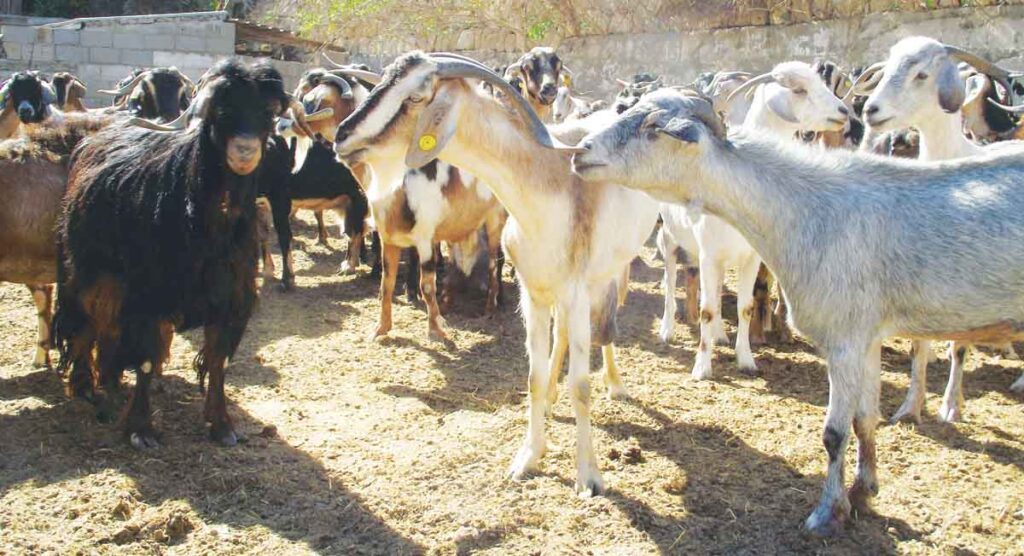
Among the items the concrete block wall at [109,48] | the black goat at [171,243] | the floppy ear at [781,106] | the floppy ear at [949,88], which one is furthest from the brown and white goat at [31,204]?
the concrete block wall at [109,48]

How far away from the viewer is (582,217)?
14.8 feet

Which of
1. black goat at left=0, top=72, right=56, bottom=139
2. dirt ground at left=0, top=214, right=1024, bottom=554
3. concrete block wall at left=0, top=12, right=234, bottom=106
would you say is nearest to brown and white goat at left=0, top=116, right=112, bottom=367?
dirt ground at left=0, top=214, right=1024, bottom=554

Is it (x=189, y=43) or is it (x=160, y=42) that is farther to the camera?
(x=189, y=43)

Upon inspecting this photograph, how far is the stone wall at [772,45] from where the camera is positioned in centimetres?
1260

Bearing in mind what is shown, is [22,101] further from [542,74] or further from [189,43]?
[189,43]

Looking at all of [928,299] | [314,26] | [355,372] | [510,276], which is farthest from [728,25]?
[928,299]

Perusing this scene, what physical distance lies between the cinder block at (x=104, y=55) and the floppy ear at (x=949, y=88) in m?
12.8

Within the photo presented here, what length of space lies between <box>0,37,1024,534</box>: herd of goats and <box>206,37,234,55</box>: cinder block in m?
9.15

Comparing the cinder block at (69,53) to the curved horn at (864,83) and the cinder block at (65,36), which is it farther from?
the curved horn at (864,83)

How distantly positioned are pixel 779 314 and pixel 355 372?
136 inches

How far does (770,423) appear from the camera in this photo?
543 cm

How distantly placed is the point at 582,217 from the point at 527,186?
1.10 feet

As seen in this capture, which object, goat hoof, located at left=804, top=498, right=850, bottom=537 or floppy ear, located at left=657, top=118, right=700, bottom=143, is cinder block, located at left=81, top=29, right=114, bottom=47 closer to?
floppy ear, located at left=657, top=118, right=700, bottom=143

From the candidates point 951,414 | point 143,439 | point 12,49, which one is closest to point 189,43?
point 12,49
